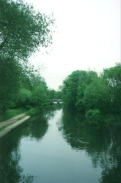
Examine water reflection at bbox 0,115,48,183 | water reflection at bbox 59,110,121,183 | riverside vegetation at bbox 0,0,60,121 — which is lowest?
water reflection at bbox 59,110,121,183

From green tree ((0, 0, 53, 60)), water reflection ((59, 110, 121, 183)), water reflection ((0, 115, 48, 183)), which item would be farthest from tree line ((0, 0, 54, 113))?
water reflection ((59, 110, 121, 183))

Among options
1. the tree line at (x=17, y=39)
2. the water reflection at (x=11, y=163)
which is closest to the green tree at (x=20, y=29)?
the tree line at (x=17, y=39)

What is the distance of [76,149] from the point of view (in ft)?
68.6

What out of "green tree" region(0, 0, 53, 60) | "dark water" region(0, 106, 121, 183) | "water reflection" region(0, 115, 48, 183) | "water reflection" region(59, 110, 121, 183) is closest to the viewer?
"water reflection" region(0, 115, 48, 183)

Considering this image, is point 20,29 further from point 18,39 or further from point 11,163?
point 11,163

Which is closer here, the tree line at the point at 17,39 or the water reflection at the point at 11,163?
the water reflection at the point at 11,163

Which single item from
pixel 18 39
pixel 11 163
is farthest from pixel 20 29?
pixel 11 163

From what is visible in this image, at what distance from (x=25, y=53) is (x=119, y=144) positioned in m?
14.6

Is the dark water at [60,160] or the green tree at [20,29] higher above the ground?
the green tree at [20,29]

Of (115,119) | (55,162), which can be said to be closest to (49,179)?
(55,162)

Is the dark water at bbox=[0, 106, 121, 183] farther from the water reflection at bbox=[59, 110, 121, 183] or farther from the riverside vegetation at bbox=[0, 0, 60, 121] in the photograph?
the riverside vegetation at bbox=[0, 0, 60, 121]

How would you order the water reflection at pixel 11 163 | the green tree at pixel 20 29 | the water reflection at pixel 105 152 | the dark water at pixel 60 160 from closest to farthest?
the water reflection at pixel 11 163, the dark water at pixel 60 160, the water reflection at pixel 105 152, the green tree at pixel 20 29

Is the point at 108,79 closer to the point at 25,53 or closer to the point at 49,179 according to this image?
the point at 25,53

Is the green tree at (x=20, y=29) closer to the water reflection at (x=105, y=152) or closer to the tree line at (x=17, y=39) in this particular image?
the tree line at (x=17, y=39)
